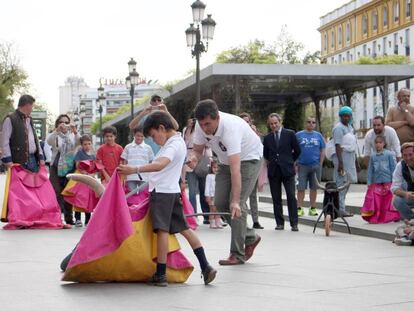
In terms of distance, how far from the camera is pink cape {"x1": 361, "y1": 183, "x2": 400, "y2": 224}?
14570 mm

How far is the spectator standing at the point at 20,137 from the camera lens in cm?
1409

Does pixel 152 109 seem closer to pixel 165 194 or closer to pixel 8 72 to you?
pixel 165 194

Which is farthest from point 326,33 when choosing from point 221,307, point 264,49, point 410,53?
point 221,307

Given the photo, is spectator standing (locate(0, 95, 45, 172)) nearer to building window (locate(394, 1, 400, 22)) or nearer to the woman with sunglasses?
the woman with sunglasses

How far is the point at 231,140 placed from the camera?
9023 millimetres

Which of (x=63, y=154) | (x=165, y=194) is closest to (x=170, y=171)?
(x=165, y=194)

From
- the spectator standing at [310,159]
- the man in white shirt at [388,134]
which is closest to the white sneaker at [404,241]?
the man in white shirt at [388,134]

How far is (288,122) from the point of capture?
42.6 metres

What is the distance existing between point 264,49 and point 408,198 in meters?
64.7

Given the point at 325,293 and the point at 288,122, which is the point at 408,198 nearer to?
the point at 325,293

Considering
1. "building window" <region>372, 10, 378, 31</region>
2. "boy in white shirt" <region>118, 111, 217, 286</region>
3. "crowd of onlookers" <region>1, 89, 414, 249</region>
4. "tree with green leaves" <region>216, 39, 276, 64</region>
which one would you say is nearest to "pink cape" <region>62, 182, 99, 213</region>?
"crowd of onlookers" <region>1, 89, 414, 249</region>

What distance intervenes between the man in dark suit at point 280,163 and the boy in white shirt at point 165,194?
6.50 metres

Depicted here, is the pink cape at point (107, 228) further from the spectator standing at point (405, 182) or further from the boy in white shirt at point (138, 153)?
the boy in white shirt at point (138, 153)

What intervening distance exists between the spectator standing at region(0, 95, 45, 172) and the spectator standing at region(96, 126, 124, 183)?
1181mm
